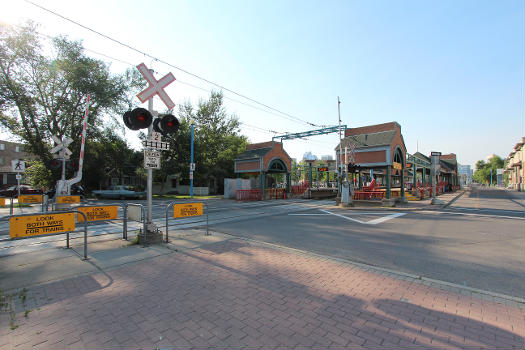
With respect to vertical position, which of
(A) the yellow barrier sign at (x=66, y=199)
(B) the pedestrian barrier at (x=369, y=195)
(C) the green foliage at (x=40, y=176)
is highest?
(C) the green foliage at (x=40, y=176)

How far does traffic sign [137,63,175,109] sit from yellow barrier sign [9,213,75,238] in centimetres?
328

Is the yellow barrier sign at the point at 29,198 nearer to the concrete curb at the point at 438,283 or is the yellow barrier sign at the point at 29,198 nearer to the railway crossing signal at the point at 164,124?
the railway crossing signal at the point at 164,124

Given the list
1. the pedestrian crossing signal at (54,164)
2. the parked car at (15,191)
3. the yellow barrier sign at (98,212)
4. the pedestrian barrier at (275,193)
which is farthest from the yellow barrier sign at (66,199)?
the parked car at (15,191)

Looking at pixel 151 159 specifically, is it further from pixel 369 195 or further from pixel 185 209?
pixel 369 195

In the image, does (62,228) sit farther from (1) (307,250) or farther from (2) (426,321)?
(2) (426,321)

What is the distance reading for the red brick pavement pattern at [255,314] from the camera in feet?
8.65

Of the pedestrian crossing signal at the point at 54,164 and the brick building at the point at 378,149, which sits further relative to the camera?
the brick building at the point at 378,149

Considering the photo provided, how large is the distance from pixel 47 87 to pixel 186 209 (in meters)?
26.7

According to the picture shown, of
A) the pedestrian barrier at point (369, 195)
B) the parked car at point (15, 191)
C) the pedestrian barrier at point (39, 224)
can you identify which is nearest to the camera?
the pedestrian barrier at point (39, 224)

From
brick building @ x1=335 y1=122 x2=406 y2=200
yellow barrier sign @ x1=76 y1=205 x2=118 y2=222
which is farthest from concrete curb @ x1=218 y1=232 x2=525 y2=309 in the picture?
brick building @ x1=335 y1=122 x2=406 y2=200

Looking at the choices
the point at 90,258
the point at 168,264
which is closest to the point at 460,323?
the point at 168,264

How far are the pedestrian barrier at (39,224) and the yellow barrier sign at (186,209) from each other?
95.7 inches

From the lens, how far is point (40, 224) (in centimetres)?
495

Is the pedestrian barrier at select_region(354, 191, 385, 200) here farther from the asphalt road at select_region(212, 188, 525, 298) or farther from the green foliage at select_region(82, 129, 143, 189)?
the green foliage at select_region(82, 129, 143, 189)
